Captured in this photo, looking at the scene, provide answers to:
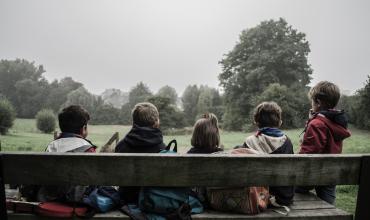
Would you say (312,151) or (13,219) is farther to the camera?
(312,151)

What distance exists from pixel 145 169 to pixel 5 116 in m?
15.3

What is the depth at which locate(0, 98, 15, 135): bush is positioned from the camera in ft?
49.5

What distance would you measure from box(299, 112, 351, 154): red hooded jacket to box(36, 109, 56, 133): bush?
692 inches

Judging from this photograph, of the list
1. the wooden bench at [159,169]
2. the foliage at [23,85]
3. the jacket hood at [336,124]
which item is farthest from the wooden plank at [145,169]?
the foliage at [23,85]

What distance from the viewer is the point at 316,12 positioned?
3644 centimetres

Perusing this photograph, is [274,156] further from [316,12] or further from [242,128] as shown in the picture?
[316,12]

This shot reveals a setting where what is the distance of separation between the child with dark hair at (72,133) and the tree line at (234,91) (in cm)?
1484

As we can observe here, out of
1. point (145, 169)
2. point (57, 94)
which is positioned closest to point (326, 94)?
point (145, 169)

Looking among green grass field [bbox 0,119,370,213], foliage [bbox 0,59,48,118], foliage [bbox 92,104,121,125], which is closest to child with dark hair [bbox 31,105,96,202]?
green grass field [bbox 0,119,370,213]

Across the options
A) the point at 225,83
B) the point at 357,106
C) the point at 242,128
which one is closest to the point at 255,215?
the point at 357,106

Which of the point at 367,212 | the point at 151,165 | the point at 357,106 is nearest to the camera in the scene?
the point at 151,165

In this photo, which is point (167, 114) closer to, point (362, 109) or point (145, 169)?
point (362, 109)

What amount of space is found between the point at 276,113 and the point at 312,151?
47cm

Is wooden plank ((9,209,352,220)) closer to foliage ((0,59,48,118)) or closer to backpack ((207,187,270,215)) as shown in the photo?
backpack ((207,187,270,215))
